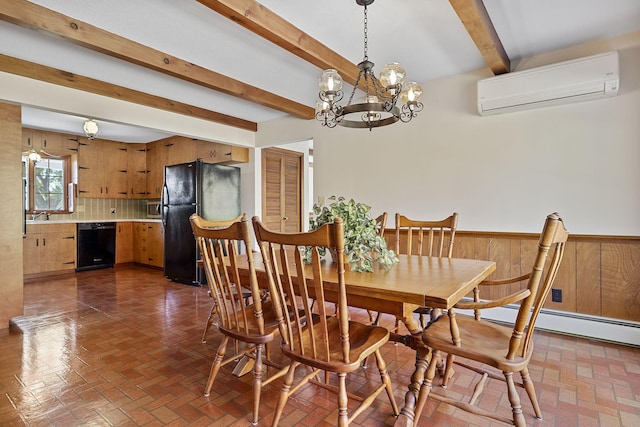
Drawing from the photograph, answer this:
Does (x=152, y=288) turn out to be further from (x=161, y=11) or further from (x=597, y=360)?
(x=597, y=360)

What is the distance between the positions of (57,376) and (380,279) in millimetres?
2137

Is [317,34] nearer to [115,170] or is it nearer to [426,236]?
[426,236]

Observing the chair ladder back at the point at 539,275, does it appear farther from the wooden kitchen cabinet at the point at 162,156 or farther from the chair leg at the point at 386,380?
the wooden kitchen cabinet at the point at 162,156

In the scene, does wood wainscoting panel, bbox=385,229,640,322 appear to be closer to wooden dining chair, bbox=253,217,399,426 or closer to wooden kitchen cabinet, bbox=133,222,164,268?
wooden dining chair, bbox=253,217,399,426

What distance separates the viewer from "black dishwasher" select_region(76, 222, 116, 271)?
5398 millimetres

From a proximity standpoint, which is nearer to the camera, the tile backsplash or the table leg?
the table leg

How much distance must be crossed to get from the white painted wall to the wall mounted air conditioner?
137 millimetres

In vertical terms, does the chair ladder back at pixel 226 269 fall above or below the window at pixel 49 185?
below

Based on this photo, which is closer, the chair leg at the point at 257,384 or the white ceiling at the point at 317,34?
the chair leg at the point at 257,384

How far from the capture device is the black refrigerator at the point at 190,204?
4.55 meters

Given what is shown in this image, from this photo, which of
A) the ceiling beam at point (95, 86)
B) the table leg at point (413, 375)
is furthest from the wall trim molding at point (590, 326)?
the ceiling beam at point (95, 86)

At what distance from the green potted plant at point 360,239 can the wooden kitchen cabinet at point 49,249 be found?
5145mm

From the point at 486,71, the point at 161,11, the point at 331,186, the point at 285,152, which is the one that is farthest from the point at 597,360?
the point at 285,152

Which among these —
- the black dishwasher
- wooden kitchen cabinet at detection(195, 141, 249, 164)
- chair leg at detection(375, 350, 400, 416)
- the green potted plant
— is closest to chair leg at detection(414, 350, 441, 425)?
chair leg at detection(375, 350, 400, 416)
